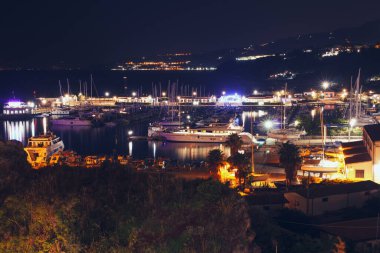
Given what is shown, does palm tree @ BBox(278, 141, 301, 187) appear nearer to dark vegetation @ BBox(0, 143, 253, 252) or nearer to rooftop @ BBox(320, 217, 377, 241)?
rooftop @ BBox(320, 217, 377, 241)

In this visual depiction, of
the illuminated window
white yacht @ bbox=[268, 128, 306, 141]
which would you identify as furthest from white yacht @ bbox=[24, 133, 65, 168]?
the illuminated window

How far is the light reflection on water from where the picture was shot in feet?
66.6

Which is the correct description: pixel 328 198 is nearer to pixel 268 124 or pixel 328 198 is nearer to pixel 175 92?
pixel 268 124

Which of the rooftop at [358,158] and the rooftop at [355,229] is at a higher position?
the rooftop at [358,158]

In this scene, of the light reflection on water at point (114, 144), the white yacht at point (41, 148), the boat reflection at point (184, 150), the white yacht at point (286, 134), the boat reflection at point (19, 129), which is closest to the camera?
the white yacht at point (41, 148)

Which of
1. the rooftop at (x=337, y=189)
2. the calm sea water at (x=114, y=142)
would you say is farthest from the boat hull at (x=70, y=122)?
the rooftop at (x=337, y=189)

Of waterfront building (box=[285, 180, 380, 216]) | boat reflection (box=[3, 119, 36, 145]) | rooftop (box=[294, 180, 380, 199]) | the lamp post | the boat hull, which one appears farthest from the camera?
the boat hull

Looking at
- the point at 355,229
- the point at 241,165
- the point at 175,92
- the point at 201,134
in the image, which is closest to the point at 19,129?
the point at 201,134

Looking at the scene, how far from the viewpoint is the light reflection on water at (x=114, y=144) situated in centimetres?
2030

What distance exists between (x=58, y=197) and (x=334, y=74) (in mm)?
55522

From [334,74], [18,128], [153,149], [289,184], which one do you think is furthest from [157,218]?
[334,74]

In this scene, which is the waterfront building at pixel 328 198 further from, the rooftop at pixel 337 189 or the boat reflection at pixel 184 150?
the boat reflection at pixel 184 150

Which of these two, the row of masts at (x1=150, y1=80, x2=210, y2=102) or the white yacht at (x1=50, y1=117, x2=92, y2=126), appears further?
the row of masts at (x1=150, y1=80, x2=210, y2=102)

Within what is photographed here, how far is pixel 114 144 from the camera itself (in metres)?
22.8
